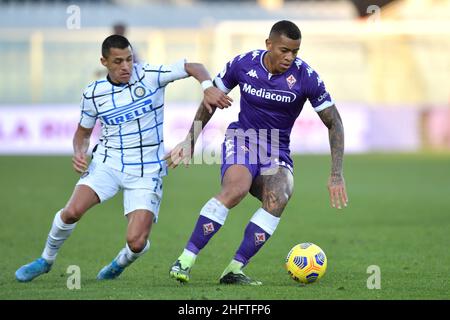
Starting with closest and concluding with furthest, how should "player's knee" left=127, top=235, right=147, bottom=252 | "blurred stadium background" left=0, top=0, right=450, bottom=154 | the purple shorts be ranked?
"player's knee" left=127, top=235, right=147, bottom=252
the purple shorts
"blurred stadium background" left=0, top=0, right=450, bottom=154

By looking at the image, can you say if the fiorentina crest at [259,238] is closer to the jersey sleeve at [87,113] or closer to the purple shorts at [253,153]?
the purple shorts at [253,153]

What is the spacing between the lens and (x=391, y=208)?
604 inches

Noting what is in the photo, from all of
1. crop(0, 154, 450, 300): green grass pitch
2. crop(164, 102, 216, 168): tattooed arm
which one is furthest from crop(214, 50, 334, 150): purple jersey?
crop(0, 154, 450, 300): green grass pitch

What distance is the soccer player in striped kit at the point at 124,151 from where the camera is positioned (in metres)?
8.39

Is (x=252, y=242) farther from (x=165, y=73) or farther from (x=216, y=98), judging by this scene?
(x=165, y=73)

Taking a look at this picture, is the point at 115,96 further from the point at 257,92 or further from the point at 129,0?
the point at 129,0

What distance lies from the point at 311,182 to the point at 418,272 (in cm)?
1061

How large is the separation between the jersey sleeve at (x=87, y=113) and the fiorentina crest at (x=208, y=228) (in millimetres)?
1371

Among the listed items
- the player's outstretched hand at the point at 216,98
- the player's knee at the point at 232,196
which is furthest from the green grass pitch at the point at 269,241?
the player's outstretched hand at the point at 216,98

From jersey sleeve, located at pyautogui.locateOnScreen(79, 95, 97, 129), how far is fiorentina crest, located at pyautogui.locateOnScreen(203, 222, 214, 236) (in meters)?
1.37

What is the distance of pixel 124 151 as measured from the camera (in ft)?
28.2

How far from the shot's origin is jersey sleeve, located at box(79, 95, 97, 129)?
27.9 ft

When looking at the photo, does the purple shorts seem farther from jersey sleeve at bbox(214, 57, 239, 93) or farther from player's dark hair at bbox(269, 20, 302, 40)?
player's dark hair at bbox(269, 20, 302, 40)
